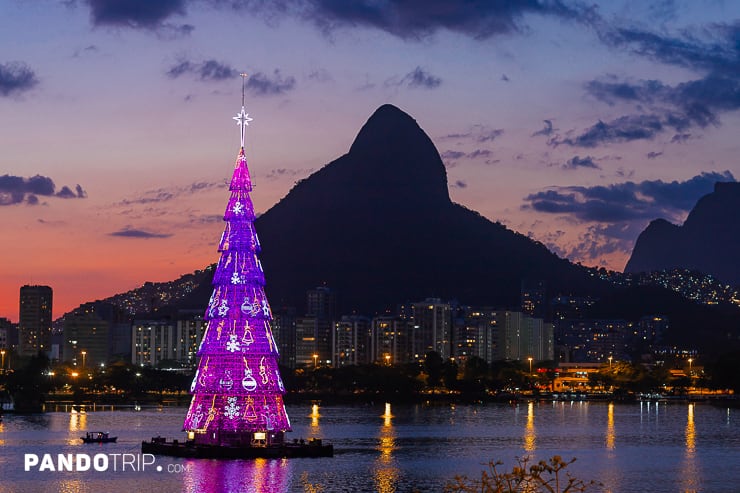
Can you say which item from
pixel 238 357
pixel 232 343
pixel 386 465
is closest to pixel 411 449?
pixel 386 465

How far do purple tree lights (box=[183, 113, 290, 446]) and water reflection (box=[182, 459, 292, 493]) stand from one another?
1.25 meters

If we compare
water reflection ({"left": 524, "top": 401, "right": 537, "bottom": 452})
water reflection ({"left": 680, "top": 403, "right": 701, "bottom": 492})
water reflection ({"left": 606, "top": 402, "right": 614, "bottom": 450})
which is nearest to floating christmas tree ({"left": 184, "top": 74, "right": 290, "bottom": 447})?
water reflection ({"left": 680, "top": 403, "right": 701, "bottom": 492})

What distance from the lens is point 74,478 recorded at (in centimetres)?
5538

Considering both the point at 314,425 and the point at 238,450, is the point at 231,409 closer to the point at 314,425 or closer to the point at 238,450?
the point at 238,450

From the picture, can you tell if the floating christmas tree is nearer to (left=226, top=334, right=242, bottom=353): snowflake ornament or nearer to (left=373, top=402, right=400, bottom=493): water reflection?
(left=226, top=334, right=242, bottom=353): snowflake ornament

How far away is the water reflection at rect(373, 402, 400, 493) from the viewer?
54.7 m

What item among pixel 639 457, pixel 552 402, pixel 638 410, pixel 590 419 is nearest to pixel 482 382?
pixel 552 402

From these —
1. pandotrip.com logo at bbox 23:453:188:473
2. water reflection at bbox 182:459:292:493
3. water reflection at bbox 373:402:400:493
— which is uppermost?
water reflection at bbox 182:459:292:493

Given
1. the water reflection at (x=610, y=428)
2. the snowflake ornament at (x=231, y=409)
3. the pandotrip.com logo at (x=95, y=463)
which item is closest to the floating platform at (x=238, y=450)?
the pandotrip.com logo at (x=95, y=463)

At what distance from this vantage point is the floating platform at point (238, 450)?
2080 inches

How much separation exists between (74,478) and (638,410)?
92995 millimetres

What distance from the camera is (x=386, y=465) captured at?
6438cm

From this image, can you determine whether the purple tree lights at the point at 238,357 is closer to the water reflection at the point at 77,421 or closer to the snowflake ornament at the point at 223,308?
the snowflake ornament at the point at 223,308

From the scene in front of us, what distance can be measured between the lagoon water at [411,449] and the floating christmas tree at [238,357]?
68.8 inches
